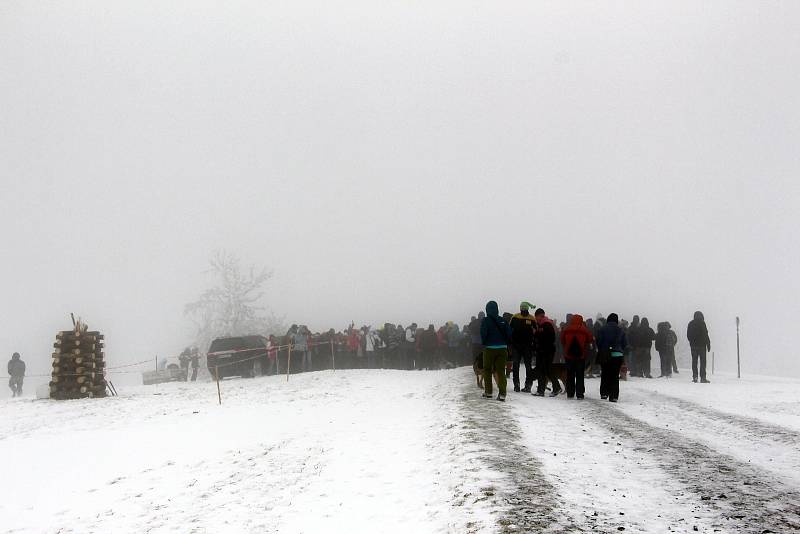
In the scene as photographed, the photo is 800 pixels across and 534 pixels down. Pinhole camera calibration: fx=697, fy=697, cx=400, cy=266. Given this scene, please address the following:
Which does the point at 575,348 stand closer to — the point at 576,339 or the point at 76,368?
the point at 576,339

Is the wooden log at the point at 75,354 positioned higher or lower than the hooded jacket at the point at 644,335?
lower

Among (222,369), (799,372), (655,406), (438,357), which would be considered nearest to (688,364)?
(438,357)

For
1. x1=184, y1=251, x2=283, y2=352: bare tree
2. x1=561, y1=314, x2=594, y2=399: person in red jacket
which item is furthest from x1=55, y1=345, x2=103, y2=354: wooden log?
x1=184, y1=251, x2=283, y2=352: bare tree

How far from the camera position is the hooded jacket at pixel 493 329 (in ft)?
47.3

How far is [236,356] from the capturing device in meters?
30.6

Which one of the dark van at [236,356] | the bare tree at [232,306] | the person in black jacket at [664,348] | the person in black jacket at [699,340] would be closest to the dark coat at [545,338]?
the person in black jacket at [699,340]

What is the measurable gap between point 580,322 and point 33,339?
188042 millimetres

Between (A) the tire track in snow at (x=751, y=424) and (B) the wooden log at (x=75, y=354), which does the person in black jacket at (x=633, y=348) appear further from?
(B) the wooden log at (x=75, y=354)

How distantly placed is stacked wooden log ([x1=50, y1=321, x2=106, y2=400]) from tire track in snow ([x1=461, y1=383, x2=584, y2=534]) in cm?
1692

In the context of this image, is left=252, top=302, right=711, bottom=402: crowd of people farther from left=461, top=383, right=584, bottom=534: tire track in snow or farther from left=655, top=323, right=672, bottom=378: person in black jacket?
left=461, top=383, right=584, bottom=534: tire track in snow

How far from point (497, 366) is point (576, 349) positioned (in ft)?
7.95

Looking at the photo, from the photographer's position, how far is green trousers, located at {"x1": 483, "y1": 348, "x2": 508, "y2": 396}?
14.4 meters

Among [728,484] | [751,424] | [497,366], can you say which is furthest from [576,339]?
[728,484]

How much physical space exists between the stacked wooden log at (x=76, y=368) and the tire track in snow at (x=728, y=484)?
1944cm
